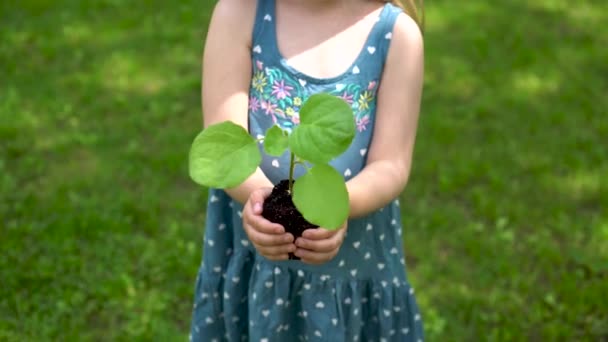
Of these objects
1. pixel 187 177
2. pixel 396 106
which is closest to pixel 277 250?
pixel 396 106

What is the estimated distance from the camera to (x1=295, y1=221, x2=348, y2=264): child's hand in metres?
1.47

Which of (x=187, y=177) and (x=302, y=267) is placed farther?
(x=187, y=177)

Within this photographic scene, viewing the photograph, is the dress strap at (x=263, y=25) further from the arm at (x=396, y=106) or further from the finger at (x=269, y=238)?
the finger at (x=269, y=238)

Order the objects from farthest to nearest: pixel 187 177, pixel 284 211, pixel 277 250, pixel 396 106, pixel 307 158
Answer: pixel 187 177, pixel 396 106, pixel 277 250, pixel 284 211, pixel 307 158

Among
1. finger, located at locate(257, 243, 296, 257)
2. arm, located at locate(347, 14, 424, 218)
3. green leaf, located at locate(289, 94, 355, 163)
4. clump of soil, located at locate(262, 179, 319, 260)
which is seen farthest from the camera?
arm, located at locate(347, 14, 424, 218)

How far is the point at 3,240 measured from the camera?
120 inches

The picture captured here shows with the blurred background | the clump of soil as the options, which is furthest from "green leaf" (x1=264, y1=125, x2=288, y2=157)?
the blurred background

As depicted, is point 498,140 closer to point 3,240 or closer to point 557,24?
point 557,24

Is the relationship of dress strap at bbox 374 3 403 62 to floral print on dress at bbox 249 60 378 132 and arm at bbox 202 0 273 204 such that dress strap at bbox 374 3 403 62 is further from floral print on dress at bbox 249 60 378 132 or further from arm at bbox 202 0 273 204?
arm at bbox 202 0 273 204

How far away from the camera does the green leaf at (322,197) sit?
122 centimetres

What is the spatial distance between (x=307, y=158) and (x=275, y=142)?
8 centimetres

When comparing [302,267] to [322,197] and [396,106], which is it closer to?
[396,106]

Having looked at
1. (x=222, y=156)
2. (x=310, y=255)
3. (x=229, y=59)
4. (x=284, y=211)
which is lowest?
(x=310, y=255)

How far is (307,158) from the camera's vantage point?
3.93 ft
